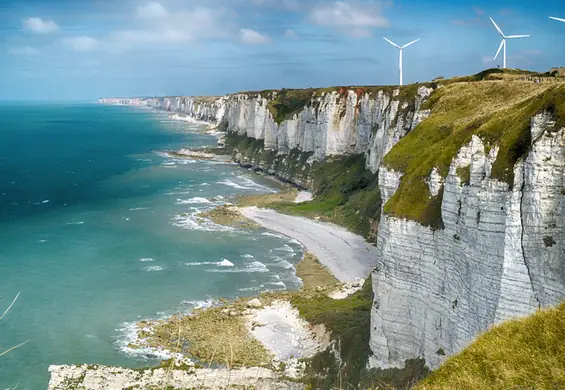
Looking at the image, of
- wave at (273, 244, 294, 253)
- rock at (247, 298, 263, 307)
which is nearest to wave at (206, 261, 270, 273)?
wave at (273, 244, 294, 253)

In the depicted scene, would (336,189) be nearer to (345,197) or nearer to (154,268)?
(345,197)

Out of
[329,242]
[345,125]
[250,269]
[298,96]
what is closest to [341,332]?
[250,269]

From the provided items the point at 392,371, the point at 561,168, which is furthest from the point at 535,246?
the point at 392,371

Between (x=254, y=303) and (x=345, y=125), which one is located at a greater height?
(x=345, y=125)

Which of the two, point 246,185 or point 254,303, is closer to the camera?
point 254,303

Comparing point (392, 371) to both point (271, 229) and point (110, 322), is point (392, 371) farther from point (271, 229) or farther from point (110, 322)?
Answer: point (271, 229)

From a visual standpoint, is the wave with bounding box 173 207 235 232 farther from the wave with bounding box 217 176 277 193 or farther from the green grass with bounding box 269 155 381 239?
the wave with bounding box 217 176 277 193
